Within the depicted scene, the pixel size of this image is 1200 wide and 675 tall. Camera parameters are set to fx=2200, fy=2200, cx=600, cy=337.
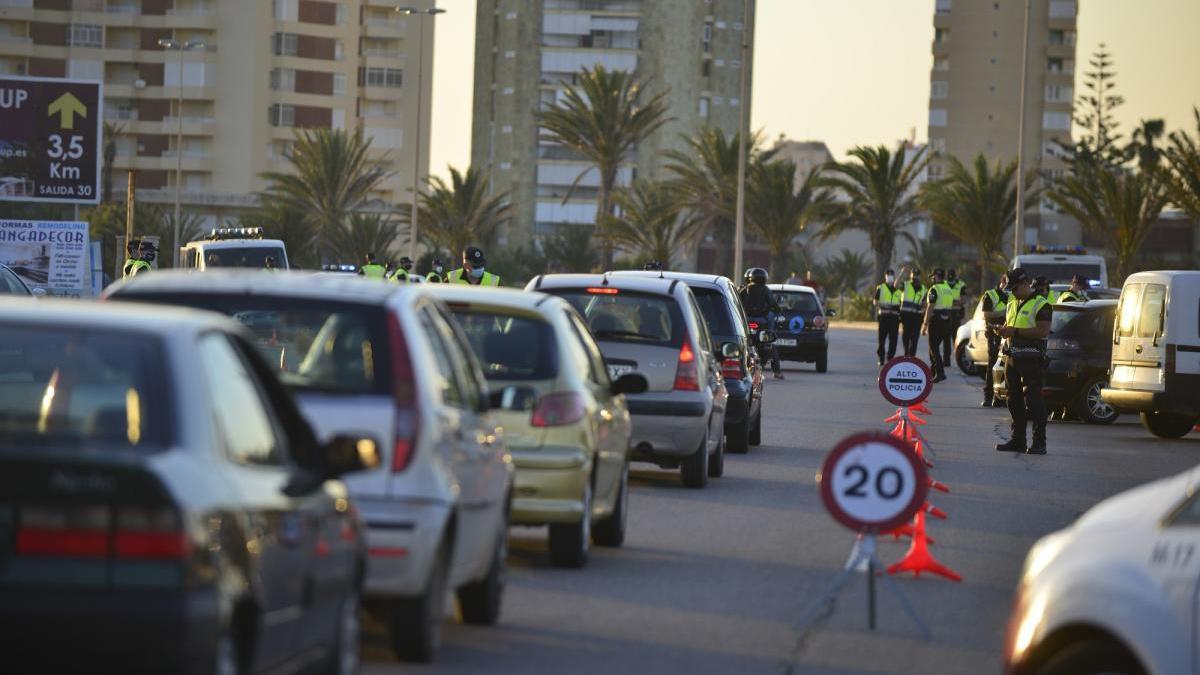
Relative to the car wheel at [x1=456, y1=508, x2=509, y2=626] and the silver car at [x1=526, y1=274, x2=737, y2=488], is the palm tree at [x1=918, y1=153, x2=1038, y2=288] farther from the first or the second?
the car wheel at [x1=456, y1=508, x2=509, y2=626]

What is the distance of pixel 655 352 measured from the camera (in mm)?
16328

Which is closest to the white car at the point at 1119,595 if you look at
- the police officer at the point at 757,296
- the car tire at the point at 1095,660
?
the car tire at the point at 1095,660

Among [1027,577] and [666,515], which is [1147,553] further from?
[666,515]

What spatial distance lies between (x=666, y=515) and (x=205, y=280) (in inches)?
271

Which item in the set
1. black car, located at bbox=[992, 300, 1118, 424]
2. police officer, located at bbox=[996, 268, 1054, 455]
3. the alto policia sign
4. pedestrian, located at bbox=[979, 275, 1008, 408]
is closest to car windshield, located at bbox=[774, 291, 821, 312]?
pedestrian, located at bbox=[979, 275, 1008, 408]

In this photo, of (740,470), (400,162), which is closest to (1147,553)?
(740,470)

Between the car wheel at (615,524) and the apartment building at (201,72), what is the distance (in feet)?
340

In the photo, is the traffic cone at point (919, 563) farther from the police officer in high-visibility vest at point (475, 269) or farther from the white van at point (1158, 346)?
the police officer in high-visibility vest at point (475, 269)

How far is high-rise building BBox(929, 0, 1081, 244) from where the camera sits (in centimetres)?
13312

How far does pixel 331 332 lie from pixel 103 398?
114 inches

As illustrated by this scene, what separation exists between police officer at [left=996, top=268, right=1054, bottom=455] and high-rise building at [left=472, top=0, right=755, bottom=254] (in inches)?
3857

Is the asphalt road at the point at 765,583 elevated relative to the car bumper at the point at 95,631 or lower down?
lower down

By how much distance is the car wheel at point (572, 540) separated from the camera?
11820 millimetres

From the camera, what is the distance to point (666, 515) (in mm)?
15156
